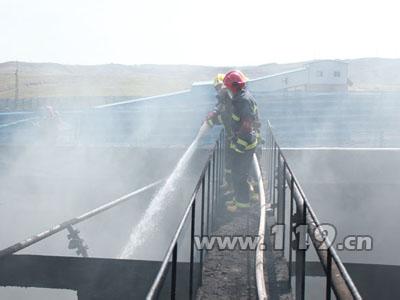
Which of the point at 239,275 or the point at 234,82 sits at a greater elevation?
the point at 234,82

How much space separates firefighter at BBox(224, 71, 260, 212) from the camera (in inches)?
265

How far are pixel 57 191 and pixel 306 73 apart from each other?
22674 millimetres

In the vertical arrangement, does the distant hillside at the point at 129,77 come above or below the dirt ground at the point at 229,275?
above

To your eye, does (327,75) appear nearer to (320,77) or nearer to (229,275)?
(320,77)

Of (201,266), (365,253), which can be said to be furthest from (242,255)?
(365,253)

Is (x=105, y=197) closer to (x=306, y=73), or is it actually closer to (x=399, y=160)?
(x=399, y=160)

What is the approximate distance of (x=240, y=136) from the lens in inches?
269

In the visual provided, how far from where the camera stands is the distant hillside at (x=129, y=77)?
58.9 metres

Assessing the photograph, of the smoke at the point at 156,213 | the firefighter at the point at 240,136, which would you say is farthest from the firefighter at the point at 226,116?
the smoke at the point at 156,213

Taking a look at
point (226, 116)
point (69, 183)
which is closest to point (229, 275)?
point (226, 116)

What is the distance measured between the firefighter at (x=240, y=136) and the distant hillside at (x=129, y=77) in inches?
1789

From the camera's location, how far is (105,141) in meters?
15.8

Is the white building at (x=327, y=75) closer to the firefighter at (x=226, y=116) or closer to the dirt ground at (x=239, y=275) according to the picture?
the firefighter at (x=226, y=116)

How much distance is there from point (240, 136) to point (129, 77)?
79081mm
